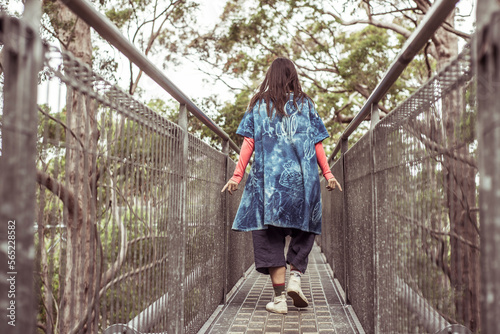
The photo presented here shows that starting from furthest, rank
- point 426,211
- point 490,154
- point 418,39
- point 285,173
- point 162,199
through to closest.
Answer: point 285,173, point 162,199, point 418,39, point 426,211, point 490,154

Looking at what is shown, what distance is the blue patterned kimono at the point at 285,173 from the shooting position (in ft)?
11.2

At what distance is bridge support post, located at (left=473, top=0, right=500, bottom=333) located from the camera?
2.98 ft

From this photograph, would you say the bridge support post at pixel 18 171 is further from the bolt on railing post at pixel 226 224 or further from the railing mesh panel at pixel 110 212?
the bolt on railing post at pixel 226 224

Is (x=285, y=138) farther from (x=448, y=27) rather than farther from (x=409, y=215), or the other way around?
(x=448, y=27)

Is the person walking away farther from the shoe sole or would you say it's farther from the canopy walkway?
the canopy walkway

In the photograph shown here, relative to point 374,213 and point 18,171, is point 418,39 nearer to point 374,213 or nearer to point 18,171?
point 374,213

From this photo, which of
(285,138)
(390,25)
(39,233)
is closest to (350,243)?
(285,138)

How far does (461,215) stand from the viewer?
148 cm

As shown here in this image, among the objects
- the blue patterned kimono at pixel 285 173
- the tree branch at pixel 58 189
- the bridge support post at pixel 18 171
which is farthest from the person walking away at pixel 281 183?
the bridge support post at pixel 18 171

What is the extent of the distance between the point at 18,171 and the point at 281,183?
246 cm

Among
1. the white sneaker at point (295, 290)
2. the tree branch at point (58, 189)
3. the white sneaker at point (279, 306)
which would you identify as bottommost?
the white sneaker at point (279, 306)

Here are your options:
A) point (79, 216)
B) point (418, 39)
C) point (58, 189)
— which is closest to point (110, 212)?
point (79, 216)

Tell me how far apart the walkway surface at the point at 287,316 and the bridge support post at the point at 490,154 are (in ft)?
7.64

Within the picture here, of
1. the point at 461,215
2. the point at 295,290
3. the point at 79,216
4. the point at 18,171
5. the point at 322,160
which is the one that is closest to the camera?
the point at 18,171
